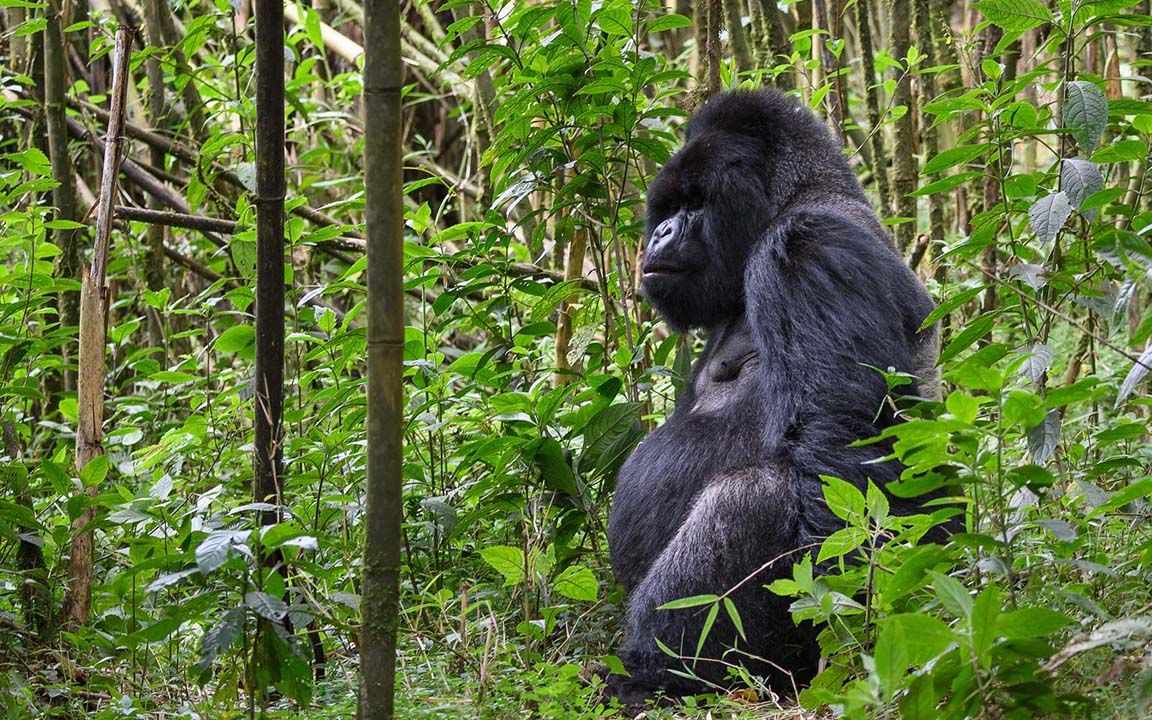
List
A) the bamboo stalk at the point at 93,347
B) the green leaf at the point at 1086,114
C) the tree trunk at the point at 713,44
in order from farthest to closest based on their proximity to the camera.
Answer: the tree trunk at the point at 713,44 → the bamboo stalk at the point at 93,347 → the green leaf at the point at 1086,114

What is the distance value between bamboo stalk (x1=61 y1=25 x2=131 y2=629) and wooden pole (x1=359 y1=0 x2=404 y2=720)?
132 cm

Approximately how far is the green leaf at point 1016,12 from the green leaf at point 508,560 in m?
1.62

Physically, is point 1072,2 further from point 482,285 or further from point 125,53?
point 125,53

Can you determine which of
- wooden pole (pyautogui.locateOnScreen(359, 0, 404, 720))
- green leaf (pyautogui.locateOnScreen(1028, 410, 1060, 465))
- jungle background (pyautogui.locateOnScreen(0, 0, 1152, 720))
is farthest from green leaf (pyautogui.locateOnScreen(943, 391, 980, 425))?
wooden pole (pyautogui.locateOnScreen(359, 0, 404, 720))

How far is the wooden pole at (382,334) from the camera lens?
5.51 ft

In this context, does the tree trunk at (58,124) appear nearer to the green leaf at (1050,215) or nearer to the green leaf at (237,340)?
Result: the green leaf at (237,340)

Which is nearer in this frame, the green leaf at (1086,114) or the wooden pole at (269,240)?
the wooden pole at (269,240)

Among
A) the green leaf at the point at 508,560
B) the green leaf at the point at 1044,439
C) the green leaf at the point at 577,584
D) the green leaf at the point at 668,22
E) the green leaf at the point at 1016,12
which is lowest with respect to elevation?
the green leaf at the point at 577,584

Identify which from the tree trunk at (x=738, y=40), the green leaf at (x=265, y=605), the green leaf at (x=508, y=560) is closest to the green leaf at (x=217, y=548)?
the green leaf at (x=265, y=605)

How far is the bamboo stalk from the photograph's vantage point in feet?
9.15

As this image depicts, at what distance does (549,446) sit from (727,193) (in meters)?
0.97

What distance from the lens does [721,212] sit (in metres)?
3.57

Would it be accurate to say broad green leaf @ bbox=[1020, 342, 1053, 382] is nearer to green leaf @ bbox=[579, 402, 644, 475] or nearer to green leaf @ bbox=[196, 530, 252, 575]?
green leaf @ bbox=[579, 402, 644, 475]

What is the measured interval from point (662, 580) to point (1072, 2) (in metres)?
1.74
